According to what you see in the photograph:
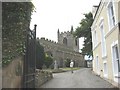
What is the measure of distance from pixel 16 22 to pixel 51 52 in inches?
1934

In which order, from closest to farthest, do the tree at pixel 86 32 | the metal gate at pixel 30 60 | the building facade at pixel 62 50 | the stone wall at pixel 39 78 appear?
1. the metal gate at pixel 30 60
2. the stone wall at pixel 39 78
3. the tree at pixel 86 32
4. the building facade at pixel 62 50

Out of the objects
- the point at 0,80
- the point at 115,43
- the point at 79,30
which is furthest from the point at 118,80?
the point at 79,30

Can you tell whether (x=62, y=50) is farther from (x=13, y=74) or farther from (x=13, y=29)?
(x=13, y=74)

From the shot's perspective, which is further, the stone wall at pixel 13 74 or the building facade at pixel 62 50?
the building facade at pixel 62 50

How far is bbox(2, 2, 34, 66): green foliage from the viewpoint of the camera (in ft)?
26.6

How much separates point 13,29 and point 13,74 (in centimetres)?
190

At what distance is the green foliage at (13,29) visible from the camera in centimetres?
812

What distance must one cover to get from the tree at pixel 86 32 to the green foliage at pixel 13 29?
26.4m

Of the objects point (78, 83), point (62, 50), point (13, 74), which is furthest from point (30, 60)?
point (62, 50)

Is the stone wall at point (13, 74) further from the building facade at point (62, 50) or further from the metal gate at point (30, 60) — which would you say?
the building facade at point (62, 50)

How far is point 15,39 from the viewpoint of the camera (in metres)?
8.54

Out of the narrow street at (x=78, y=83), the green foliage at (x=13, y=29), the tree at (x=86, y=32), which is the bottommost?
the narrow street at (x=78, y=83)

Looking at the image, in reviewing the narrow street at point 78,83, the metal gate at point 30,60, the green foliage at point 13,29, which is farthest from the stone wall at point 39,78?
the green foliage at point 13,29

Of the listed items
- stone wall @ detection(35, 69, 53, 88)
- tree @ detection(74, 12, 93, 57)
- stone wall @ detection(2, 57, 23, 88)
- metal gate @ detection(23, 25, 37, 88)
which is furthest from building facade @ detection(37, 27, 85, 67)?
stone wall @ detection(2, 57, 23, 88)
